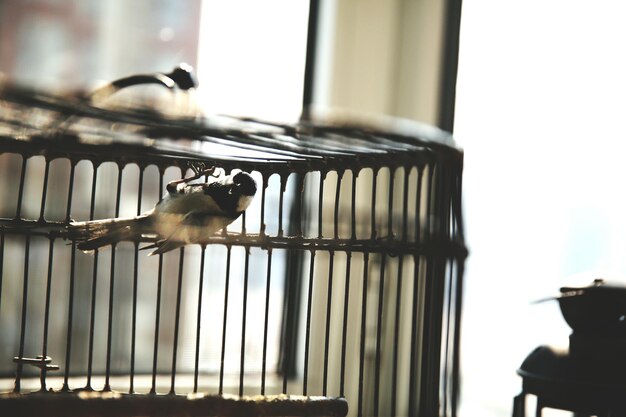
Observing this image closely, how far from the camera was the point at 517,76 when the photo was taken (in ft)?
6.65

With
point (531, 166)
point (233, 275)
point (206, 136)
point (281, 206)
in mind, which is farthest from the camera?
point (233, 275)

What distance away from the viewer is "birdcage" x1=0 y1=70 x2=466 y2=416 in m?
1.04

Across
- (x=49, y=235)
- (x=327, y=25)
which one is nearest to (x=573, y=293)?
(x=49, y=235)

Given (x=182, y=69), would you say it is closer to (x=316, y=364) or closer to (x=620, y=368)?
(x=620, y=368)

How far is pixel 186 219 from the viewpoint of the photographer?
3.50 ft

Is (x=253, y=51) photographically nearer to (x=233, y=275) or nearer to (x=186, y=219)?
(x=233, y=275)

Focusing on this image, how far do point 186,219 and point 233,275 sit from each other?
4.41ft

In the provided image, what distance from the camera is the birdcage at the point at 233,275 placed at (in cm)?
104

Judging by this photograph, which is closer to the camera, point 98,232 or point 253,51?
point 98,232

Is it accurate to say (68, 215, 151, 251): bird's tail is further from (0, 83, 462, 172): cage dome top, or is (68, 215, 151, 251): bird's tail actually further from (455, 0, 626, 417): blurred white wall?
(455, 0, 626, 417): blurred white wall

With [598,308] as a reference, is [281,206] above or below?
above

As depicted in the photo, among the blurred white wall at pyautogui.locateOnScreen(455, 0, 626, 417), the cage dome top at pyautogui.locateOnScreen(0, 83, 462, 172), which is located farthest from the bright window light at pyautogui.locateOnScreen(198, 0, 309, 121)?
the cage dome top at pyautogui.locateOnScreen(0, 83, 462, 172)

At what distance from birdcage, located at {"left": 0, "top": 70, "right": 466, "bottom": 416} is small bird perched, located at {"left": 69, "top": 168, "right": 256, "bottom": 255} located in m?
0.06

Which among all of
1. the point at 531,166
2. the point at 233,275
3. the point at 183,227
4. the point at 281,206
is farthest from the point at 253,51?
the point at 183,227
